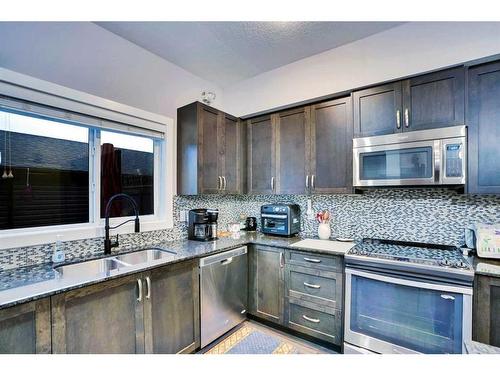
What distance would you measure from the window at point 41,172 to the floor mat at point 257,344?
161 cm

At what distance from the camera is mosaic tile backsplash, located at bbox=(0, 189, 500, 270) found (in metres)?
1.74

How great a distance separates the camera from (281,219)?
102 inches

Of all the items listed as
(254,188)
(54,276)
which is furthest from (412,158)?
(54,276)

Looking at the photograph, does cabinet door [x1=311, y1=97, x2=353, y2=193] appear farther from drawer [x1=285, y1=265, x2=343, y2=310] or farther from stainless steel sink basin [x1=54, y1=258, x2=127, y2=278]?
stainless steel sink basin [x1=54, y1=258, x2=127, y2=278]

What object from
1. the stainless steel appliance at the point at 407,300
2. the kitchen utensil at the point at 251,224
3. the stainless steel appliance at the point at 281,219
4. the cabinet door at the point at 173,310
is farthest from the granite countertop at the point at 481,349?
the kitchen utensil at the point at 251,224

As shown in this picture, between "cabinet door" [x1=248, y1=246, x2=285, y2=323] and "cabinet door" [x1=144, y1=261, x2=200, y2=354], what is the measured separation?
0.68 metres

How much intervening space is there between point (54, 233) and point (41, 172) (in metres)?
0.46

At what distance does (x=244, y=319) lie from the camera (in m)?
2.39

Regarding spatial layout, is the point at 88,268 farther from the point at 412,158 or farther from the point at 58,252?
the point at 412,158

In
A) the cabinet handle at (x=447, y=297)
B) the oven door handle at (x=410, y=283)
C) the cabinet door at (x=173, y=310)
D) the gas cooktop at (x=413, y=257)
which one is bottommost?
the cabinet door at (x=173, y=310)

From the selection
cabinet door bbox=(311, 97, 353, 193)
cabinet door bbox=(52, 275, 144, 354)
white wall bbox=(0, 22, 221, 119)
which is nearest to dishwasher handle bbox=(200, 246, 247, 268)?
cabinet door bbox=(52, 275, 144, 354)

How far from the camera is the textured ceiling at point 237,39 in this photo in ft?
6.34

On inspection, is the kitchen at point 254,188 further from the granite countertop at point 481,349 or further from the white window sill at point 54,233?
Answer: the granite countertop at point 481,349
